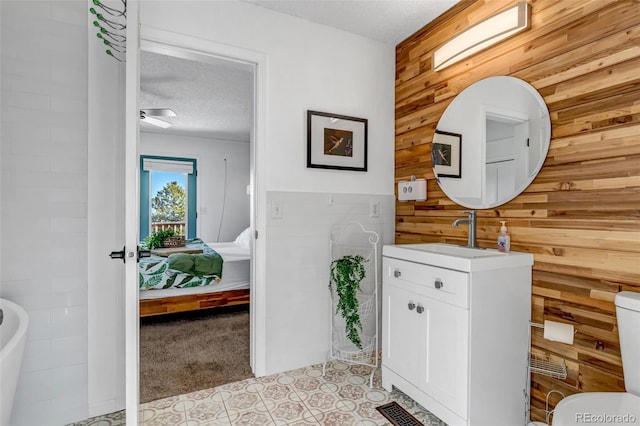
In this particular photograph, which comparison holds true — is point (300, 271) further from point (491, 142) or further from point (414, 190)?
point (491, 142)

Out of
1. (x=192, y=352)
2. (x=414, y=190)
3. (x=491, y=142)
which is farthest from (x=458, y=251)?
(x=192, y=352)

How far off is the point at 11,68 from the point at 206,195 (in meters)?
4.86

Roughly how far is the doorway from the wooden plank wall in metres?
1.69

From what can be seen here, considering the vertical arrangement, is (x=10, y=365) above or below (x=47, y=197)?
below

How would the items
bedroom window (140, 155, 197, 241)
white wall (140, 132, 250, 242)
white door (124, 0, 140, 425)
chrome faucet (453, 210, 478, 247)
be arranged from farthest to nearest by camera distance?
1. white wall (140, 132, 250, 242)
2. bedroom window (140, 155, 197, 241)
3. chrome faucet (453, 210, 478, 247)
4. white door (124, 0, 140, 425)

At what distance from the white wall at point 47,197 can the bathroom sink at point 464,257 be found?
1.76 m

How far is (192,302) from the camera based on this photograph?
3453 mm

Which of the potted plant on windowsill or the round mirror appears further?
the potted plant on windowsill

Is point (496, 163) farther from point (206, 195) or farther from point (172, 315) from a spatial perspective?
point (206, 195)

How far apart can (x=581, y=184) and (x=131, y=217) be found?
2015 millimetres

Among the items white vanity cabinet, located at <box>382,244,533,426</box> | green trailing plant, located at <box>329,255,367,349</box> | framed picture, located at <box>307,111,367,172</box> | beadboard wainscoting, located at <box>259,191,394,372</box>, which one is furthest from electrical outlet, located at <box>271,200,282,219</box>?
white vanity cabinet, located at <box>382,244,533,426</box>

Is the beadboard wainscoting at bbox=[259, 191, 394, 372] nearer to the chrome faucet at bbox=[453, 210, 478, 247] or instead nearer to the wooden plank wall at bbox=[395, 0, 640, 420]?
the chrome faucet at bbox=[453, 210, 478, 247]

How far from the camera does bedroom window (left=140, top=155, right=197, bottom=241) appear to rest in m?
5.99

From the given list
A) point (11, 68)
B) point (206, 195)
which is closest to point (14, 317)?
point (11, 68)
